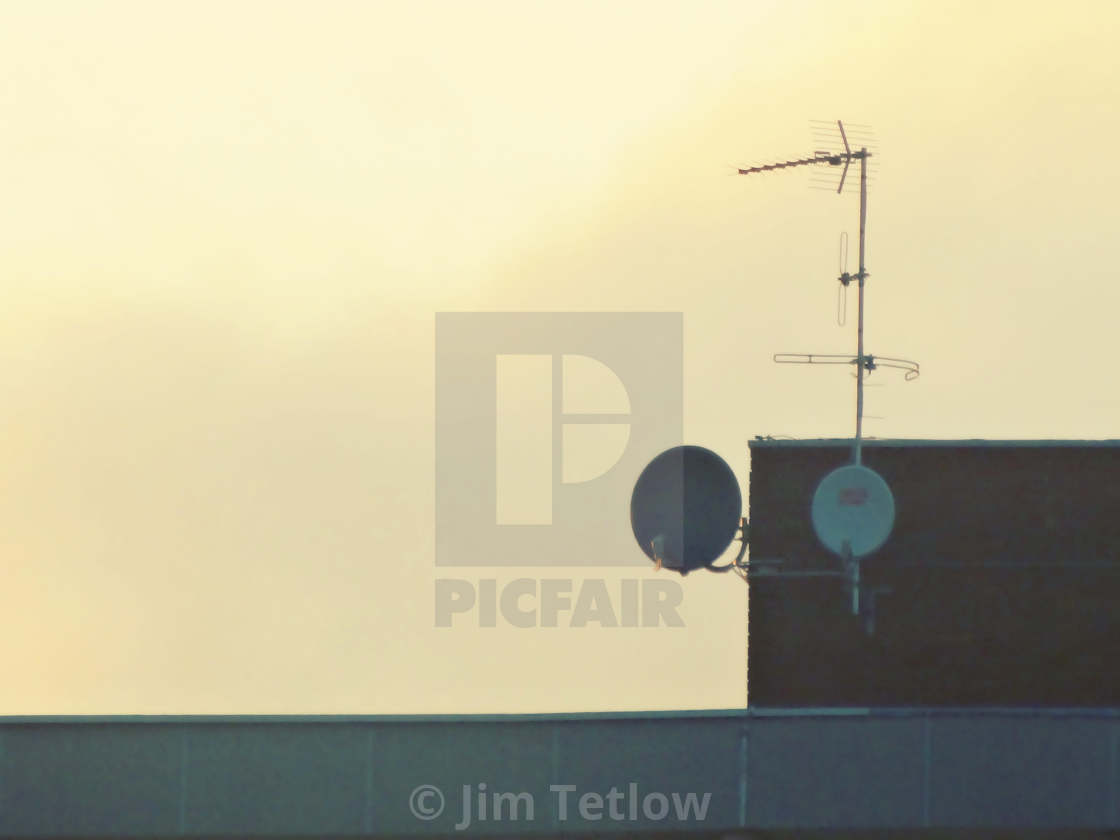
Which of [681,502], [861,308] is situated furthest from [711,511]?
[861,308]

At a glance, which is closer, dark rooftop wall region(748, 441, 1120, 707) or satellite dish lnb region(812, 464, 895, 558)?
satellite dish lnb region(812, 464, 895, 558)

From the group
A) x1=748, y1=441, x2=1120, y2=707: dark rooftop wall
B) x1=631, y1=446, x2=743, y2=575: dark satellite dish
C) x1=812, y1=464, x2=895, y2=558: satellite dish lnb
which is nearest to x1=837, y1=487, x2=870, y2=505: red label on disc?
x1=812, y1=464, x2=895, y2=558: satellite dish lnb

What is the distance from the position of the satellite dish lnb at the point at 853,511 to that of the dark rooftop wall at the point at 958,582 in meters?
2.11

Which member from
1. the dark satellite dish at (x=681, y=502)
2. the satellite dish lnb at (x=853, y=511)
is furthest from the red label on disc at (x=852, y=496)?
the dark satellite dish at (x=681, y=502)

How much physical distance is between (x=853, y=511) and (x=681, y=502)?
1878 millimetres

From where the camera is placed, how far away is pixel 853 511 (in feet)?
50.3

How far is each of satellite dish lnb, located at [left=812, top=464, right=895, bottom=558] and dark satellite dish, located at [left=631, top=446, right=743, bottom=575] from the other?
956 millimetres

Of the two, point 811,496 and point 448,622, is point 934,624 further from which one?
point 448,622

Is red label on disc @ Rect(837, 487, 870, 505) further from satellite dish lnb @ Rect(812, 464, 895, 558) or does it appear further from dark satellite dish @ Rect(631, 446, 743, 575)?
dark satellite dish @ Rect(631, 446, 743, 575)

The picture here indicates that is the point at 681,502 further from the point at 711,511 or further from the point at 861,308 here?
the point at 861,308

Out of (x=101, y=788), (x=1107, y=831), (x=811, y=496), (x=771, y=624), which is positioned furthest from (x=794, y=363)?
(x=101, y=788)

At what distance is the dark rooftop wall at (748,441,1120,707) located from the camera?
17.5 m

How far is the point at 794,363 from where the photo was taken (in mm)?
16438

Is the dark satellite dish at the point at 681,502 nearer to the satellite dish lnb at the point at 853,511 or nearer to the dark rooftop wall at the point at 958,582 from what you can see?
the satellite dish lnb at the point at 853,511
